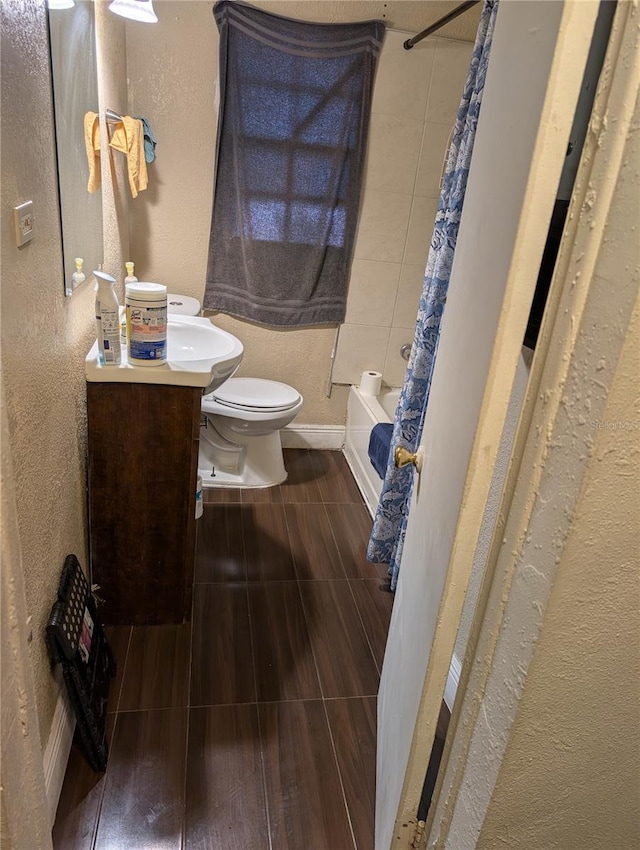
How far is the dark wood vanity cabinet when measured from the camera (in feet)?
5.35

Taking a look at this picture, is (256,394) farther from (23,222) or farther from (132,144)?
(23,222)

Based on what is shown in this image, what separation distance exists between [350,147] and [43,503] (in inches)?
83.5

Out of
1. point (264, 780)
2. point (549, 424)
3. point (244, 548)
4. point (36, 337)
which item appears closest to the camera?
point (549, 424)

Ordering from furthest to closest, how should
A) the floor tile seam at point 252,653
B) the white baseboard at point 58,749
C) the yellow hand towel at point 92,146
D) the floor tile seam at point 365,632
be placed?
the floor tile seam at point 365,632
the floor tile seam at point 252,653
the yellow hand towel at point 92,146
the white baseboard at point 58,749

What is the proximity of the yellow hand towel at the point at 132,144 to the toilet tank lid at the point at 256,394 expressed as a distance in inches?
34.5

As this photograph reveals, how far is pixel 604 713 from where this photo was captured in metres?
0.89

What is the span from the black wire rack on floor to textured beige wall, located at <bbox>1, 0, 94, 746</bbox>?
3 centimetres

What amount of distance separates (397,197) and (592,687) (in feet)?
7.97

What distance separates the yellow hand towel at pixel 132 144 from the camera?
2.00 metres

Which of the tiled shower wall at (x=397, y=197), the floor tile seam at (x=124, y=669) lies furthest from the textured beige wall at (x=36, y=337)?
the tiled shower wall at (x=397, y=197)

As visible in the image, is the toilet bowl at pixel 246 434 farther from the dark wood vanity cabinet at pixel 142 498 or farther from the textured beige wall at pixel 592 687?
the textured beige wall at pixel 592 687

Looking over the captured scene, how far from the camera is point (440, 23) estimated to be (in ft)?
6.94

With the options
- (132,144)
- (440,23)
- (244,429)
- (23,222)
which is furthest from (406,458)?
(440,23)

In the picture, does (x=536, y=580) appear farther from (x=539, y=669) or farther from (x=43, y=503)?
(x=43, y=503)
